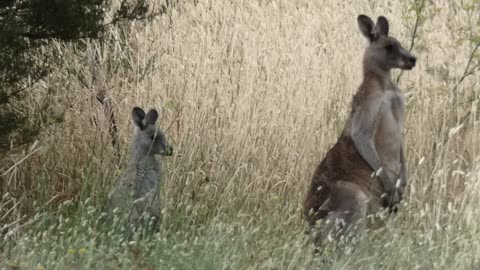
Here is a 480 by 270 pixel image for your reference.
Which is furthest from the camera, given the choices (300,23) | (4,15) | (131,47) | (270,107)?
(300,23)

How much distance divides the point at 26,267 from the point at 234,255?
1179 millimetres

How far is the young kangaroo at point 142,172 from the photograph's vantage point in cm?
714

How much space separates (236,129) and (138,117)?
145 centimetres

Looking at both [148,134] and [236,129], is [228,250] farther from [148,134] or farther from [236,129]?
[236,129]

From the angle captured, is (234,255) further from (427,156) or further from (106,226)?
(427,156)

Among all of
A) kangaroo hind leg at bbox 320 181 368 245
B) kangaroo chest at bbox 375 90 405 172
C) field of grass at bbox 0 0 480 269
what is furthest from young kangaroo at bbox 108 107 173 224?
kangaroo chest at bbox 375 90 405 172

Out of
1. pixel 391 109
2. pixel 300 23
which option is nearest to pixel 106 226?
pixel 391 109

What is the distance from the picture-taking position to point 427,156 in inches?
345

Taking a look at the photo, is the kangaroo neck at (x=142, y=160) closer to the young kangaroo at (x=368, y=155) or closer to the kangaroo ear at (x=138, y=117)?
the kangaroo ear at (x=138, y=117)

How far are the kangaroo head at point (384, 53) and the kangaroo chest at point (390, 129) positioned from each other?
20 centimetres

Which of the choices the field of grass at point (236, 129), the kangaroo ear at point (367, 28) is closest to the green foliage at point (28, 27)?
the field of grass at point (236, 129)

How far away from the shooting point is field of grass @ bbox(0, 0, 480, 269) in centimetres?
747

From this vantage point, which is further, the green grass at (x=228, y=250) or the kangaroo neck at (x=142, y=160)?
the kangaroo neck at (x=142, y=160)

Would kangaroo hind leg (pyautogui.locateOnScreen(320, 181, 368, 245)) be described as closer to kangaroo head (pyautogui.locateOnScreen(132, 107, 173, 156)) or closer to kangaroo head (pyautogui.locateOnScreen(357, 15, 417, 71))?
kangaroo head (pyautogui.locateOnScreen(357, 15, 417, 71))
